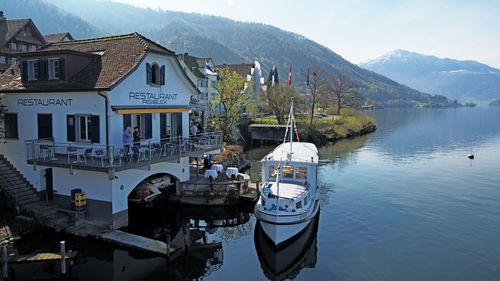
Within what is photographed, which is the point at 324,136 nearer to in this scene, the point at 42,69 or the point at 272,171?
the point at 272,171

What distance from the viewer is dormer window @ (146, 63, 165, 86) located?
2759 centimetres

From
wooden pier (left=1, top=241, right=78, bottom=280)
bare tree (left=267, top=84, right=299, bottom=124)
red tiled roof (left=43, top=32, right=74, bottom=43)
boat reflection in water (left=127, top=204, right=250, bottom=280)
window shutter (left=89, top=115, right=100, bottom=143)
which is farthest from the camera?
bare tree (left=267, top=84, right=299, bottom=124)

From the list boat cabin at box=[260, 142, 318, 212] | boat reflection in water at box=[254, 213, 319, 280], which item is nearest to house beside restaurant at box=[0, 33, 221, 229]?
boat cabin at box=[260, 142, 318, 212]

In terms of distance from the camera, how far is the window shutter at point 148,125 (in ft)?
91.3

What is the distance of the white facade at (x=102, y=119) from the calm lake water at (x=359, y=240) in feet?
10.2

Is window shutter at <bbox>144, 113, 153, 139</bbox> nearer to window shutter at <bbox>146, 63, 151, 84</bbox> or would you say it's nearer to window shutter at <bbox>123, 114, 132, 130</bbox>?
window shutter at <bbox>123, 114, 132, 130</bbox>

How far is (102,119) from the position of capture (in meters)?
24.8

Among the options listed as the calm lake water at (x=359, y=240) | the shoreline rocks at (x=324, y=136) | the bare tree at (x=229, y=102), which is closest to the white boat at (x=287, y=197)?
the calm lake water at (x=359, y=240)

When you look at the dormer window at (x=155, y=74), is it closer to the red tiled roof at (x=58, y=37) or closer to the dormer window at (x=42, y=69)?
the dormer window at (x=42, y=69)

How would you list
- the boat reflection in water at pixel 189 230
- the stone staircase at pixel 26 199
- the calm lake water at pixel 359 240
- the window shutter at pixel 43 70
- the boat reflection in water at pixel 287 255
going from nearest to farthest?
the calm lake water at pixel 359 240
the boat reflection in water at pixel 189 230
the boat reflection in water at pixel 287 255
the stone staircase at pixel 26 199
the window shutter at pixel 43 70

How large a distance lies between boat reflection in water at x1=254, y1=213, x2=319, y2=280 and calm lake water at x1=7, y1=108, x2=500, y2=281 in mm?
58

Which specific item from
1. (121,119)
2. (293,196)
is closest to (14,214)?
(121,119)

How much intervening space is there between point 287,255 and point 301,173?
21.1 ft

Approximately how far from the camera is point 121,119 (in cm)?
2561
